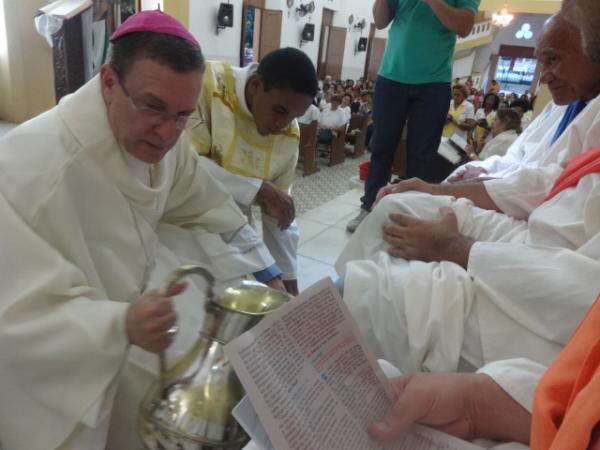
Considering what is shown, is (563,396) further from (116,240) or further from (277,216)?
(277,216)

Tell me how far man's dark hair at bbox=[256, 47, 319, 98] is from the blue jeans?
3.69ft

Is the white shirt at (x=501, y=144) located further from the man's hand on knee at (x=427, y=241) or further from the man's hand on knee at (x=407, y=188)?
the man's hand on knee at (x=427, y=241)

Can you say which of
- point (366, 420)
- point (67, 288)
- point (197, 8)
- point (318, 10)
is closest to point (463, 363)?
point (366, 420)

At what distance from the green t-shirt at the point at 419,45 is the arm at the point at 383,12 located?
0.03m

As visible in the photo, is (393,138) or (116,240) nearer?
(116,240)

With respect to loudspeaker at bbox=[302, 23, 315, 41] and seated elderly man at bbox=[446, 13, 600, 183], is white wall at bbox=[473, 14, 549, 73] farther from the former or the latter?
seated elderly man at bbox=[446, 13, 600, 183]

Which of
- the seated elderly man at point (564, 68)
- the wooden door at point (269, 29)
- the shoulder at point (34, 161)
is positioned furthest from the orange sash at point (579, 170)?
the wooden door at point (269, 29)

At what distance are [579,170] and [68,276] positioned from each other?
139 cm

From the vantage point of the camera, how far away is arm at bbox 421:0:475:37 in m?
2.62

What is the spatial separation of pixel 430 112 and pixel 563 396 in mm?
2444

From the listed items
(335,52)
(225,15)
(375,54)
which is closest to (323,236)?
(225,15)

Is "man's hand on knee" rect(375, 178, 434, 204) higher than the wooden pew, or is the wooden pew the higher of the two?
"man's hand on knee" rect(375, 178, 434, 204)

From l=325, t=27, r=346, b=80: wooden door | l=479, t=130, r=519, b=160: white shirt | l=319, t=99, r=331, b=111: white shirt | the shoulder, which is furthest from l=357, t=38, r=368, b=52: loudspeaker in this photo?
the shoulder

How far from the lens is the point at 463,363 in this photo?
1186 millimetres
